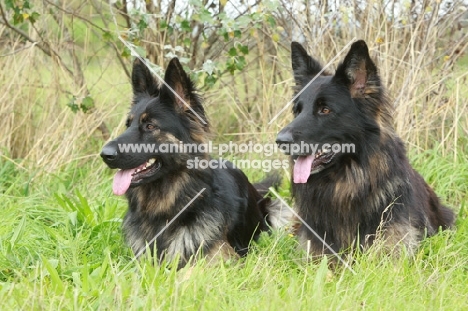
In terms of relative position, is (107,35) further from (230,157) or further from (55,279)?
(55,279)

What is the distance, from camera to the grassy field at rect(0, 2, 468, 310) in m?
3.26

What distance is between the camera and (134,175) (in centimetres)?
414

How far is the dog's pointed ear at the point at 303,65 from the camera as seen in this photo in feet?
14.0

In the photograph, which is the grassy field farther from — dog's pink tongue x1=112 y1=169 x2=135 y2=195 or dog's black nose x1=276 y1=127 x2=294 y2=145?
dog's black nose x1=276 y1=127 x2=294 y2=145

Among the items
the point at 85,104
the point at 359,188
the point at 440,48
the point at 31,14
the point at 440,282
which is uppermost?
the point at 31,14

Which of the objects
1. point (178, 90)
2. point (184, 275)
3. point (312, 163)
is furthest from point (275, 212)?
point (184, 275)

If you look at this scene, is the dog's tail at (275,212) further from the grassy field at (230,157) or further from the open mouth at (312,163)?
the open mouth at (312,163)

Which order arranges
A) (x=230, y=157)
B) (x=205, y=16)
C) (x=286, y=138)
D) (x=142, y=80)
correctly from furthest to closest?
(x=230, y=157)
(x=205, y=16)
(x=142, y=80)
(x=286, y=138)

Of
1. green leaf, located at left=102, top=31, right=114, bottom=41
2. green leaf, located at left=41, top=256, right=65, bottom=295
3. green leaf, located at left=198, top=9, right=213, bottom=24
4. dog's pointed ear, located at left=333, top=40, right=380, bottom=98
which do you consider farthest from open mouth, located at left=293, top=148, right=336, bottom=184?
green leaf, located at left=102, top=31, right=114, bottom=41

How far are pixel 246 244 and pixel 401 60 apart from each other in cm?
238

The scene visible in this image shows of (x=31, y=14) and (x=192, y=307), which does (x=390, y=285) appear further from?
(x=31, y=14)

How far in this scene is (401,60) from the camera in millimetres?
5691

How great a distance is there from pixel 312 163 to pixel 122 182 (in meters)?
1.29

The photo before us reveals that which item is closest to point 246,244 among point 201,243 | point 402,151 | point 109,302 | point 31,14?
point 201,243
